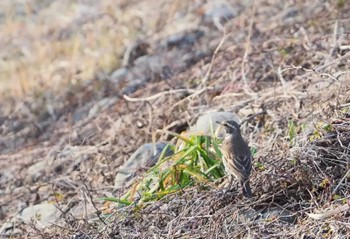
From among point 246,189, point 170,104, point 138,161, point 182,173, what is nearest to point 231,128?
point 182,173

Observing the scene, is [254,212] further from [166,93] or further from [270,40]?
[270,40]

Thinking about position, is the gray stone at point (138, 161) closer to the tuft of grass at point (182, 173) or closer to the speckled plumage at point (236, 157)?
the tuft of grass at point (182, 173)

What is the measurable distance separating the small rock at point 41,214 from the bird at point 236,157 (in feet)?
5.12

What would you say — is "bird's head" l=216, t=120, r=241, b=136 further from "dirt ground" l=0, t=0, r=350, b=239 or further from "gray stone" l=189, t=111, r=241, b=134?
"gray stone" l=189, t=111, r=241, b=134

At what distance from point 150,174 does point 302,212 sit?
153 cm

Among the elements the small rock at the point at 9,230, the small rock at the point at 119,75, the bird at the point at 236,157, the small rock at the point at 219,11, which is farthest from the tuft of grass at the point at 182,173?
the small rock at the point at 219,11

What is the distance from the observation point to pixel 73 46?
1233cm

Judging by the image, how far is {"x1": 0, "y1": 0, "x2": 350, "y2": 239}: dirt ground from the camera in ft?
20.3

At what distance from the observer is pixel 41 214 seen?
772 cm

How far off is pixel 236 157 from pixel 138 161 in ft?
6.24

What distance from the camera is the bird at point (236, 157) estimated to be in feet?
20.1

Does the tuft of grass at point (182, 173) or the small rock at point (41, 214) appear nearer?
the tuft of grass at point (182, 173)

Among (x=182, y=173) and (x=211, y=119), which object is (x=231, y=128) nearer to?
(x=182, y=173)

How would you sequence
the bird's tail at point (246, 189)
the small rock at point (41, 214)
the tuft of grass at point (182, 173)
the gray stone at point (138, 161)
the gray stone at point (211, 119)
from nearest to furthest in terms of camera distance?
the bird's tail at point (246, 189), the tuft of grass at point (182, 173), the small rock at point (41, 214), the gray stone at point (138, 161), the gray stone at point (211, 119)
